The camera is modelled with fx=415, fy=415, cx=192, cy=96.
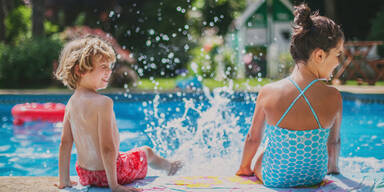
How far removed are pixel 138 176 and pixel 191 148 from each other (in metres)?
→ 2.28

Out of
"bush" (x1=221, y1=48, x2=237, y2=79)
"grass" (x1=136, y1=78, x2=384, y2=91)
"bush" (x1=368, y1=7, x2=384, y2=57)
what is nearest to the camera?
"grass" (x1=136, y1=78, x2=384, y2=91)

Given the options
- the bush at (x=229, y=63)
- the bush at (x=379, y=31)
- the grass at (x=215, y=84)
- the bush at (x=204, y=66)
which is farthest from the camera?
the bush at (x=379, y=31)

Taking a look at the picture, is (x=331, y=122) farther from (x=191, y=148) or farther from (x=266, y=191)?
(x=191, y=148)

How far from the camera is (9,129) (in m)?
6.15

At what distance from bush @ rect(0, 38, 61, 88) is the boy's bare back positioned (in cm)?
848

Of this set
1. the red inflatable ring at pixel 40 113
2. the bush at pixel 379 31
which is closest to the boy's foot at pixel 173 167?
the red inflatable ring at pixel 40 113

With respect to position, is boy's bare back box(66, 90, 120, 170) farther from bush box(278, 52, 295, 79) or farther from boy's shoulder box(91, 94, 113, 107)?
bush box(278, 52, 295, 79)

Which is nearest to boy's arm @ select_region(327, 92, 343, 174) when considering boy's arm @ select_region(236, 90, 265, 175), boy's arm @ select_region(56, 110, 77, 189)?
boy's arm @ select_region(236, 90, 265, 175)

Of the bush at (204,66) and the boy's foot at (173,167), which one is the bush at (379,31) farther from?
the boy's foot at (173,167)

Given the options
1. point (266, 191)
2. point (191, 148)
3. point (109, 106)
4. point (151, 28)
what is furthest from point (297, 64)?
point (151, 28)

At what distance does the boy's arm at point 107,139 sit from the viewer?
7.09 feet

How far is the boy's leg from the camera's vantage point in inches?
102

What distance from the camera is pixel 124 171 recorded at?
7.70 feet

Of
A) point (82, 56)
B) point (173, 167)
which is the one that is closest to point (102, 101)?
point (82, 56)
